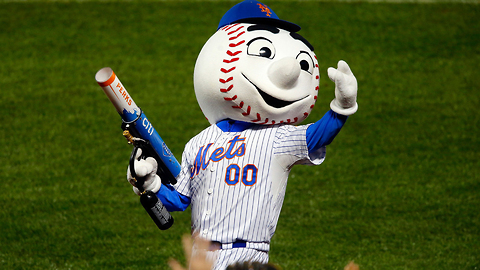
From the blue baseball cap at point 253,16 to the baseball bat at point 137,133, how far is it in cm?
79

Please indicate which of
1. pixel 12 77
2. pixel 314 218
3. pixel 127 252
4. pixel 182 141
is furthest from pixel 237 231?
pixel 12 77

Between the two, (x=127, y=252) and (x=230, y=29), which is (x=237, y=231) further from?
(x=127, y=252)

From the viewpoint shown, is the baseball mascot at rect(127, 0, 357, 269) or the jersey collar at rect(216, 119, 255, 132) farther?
the jersey collar at rect(216, 119, 255, 132)

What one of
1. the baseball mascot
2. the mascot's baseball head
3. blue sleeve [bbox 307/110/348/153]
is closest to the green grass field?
the baseball mascot

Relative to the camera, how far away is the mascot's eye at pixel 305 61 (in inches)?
125

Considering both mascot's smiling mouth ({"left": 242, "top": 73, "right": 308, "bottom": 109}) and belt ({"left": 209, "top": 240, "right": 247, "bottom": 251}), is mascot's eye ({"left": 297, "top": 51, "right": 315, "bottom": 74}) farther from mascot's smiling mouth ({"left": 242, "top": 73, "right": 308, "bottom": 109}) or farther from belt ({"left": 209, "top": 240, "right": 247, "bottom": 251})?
belt ({"left": 209, "top": 240, "right": 247, "bottom": 251})

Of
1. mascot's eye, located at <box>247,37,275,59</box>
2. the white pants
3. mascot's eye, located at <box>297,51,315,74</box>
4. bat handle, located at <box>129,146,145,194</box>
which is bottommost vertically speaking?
the white pants

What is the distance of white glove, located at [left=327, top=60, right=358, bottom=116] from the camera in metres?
2.77

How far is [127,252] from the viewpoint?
5699mm

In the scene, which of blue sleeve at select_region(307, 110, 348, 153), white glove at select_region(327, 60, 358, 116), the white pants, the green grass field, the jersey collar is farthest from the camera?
the green grass field

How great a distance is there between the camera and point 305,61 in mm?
3197

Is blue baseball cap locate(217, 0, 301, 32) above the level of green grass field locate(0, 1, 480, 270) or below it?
above

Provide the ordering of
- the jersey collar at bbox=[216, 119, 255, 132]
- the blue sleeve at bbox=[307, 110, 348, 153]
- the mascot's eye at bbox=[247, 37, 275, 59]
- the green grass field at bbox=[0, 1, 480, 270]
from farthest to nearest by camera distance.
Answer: the green grass field at bbox=[0, 1, 480, 270] → the jersey collar at bbox=[216, 119, 255, 132] → the mascot's eye at bbox=[247, 37, 275, 59] → the blue sleeve at bbox=[307, 110, 348, 153]

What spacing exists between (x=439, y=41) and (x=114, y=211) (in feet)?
24.0
